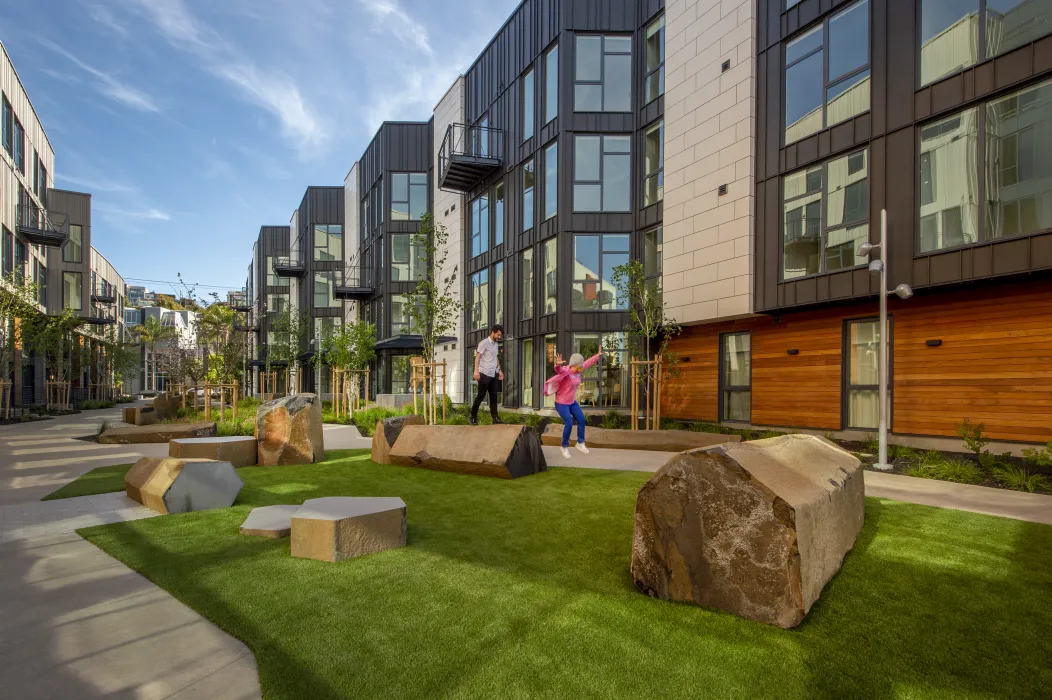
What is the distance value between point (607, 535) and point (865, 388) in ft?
31.8

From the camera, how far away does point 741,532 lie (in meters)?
3.07

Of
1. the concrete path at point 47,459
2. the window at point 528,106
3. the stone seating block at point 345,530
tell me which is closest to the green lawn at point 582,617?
the stone seating block at point 345,530

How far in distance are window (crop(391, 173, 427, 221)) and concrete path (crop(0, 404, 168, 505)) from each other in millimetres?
19677

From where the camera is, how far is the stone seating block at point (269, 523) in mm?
4703

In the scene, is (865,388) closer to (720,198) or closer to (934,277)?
(934,277)

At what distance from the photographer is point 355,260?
125 ft

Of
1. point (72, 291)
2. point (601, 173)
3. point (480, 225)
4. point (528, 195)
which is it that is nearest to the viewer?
point (601, 173)

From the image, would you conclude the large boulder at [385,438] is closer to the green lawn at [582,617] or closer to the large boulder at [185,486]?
the large boulder at [185,486]

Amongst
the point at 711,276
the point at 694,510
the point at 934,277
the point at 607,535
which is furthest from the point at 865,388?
the point at 694,510

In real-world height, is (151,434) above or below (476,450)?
below

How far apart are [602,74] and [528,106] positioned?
3531 millimetres

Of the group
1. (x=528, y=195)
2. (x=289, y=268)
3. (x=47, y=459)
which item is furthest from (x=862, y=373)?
(x=289, y=268)

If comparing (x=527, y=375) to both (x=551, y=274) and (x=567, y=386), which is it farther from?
(x=567, y=386)

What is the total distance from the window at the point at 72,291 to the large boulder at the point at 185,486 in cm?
3933
